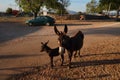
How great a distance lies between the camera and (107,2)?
2820 inches

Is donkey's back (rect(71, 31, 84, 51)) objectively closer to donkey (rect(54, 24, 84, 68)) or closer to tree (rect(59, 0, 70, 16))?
donkey (rect(54, 24, 84, 68))

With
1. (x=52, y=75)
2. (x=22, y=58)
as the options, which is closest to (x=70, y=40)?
(x=52, y=75)

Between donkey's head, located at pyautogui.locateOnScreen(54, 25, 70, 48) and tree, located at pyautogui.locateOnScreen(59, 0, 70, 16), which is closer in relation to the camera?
donkey's head, located at pyautogui.locateOnScreen(54, 25, 70, 48)

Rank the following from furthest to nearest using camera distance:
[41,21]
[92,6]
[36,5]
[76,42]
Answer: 1. [92,6]
2. [36,5]
3. [41,21]
4. [76,42]

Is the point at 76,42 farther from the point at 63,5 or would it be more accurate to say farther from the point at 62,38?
the point at 63,5

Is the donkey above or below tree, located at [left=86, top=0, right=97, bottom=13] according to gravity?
below

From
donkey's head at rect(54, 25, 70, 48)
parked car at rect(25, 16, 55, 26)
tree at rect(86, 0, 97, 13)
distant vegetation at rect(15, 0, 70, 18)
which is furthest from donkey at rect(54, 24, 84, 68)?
tree at rect(86, 0, 97, 13)

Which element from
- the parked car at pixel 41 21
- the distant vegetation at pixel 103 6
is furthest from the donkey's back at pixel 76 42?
the distant vegetation at pixel 103 6

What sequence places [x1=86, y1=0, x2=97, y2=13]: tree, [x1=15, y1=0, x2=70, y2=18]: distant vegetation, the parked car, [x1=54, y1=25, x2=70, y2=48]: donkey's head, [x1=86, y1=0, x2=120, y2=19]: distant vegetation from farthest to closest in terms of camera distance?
[x1=86, y1=0, x2=97, y2=13]: tree, [x1=86, y1=0, x2=120, y2=19]: distant vegetation, [x1=15, y1=0, x2=70, y2=18]: distant vegetation, the parked car, [x1=54, y1=25, x2=70, y2=48]: donkey's head

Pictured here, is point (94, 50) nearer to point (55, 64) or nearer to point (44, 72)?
point (55, 64)

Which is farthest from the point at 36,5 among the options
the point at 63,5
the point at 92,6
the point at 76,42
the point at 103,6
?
the point at 76,42

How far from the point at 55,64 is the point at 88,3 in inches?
3143

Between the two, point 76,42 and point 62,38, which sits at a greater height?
point 62,38

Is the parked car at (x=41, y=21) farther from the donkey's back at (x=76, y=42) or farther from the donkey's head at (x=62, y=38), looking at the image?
the donkey's head at (x=62, y=38)
